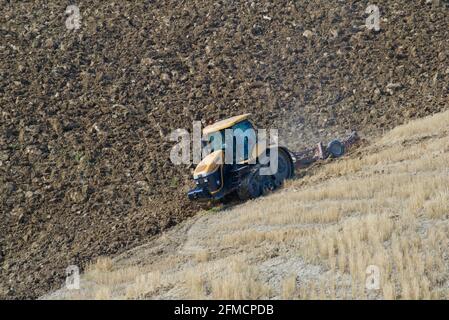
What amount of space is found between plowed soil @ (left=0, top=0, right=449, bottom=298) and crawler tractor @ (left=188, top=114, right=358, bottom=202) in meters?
1.07

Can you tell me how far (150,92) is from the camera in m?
22.8

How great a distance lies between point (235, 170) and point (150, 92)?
8339mm

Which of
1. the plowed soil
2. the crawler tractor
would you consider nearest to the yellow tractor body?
the crawler tractor

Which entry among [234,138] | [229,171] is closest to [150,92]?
[234,138]

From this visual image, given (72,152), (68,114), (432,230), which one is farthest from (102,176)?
(432,230)

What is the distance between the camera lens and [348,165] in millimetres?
16484

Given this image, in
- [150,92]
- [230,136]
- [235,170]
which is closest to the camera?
[235,170]

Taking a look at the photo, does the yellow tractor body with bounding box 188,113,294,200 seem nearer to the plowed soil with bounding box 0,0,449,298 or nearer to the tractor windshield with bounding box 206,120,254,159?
the tractor windshield with bounding box 206,120,254,159

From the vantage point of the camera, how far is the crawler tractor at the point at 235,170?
1488 cm

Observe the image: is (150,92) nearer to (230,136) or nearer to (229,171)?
(230,136)

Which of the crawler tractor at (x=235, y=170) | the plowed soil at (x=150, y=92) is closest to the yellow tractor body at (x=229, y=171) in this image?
the crawler tractor at (x=235, y=170)

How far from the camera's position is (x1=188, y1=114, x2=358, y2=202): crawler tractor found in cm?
1488

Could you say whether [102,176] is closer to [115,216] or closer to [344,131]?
[115,216]
